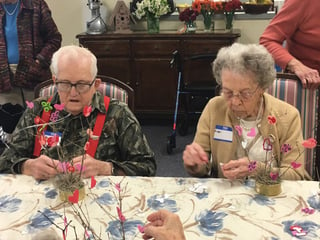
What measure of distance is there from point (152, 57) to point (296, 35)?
2301mm

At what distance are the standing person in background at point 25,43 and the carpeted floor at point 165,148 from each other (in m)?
1.28

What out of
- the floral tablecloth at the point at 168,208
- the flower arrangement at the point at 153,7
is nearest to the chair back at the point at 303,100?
the floral tablecloth at the point at 168,208

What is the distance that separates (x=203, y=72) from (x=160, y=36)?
0.59m

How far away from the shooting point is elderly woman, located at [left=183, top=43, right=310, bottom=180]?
5.39 feet

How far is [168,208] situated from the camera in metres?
1.36

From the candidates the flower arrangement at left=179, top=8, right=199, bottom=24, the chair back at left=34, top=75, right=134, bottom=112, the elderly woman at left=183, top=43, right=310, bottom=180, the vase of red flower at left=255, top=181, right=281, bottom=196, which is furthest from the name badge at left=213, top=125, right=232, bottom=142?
the flower arrangement at left=179, top=8, right=199, bottom=24

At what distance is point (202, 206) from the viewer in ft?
4.47

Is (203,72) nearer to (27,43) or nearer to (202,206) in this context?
(27,43)

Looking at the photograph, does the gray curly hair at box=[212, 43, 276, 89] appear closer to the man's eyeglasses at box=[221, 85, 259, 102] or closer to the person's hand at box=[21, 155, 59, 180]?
the man's eyeglasses at box=[221, 85, 259, 102]

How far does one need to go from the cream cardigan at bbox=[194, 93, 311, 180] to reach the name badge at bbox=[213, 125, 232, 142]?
14 mm

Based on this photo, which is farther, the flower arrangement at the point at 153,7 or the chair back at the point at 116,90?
the flower arrangement at the point at 153,7

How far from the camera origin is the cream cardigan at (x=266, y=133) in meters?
1.64

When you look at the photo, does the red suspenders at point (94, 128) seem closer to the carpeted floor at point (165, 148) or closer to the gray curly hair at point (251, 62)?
the gray curly hair at point (251, 62)

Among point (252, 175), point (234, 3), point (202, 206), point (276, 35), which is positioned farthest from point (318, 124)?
point (234, 3)
